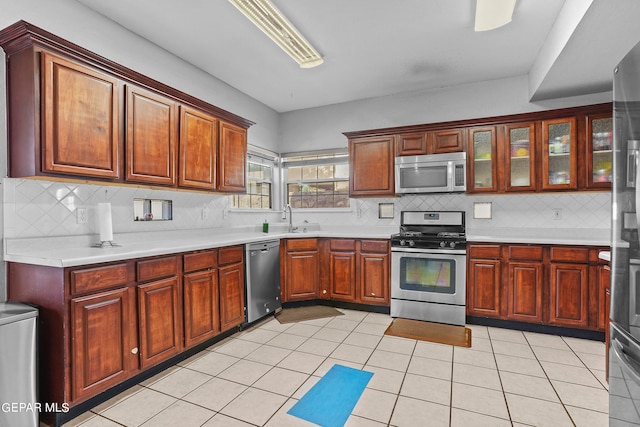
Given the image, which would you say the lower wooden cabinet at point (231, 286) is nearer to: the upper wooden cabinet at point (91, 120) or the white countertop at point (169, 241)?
the white countertop at point (169, 241)

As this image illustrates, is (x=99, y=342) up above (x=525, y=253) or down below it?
below

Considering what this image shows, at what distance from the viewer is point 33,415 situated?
1.79 m

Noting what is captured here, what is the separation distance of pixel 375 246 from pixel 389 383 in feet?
5.92

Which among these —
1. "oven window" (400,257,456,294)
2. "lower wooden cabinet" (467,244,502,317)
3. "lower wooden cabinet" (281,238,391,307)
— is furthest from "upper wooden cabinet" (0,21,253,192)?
"lower wooden cabinet" (467,244,502,317)

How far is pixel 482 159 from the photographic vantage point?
12.4 ft

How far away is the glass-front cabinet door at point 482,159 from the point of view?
371 cm

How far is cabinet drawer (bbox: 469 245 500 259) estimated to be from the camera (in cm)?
339

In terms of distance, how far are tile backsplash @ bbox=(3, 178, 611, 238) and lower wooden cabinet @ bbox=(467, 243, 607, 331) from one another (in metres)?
0.68

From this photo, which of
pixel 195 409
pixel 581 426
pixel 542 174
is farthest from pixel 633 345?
pixel 542 174

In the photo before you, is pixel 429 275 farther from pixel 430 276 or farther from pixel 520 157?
pixel 520 157

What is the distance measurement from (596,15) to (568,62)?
2.48ft

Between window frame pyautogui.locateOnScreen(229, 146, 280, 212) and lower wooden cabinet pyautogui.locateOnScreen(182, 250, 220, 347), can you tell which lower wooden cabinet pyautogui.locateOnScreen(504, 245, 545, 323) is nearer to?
lower wooden cabinet pyautogui.locateOnScreen(182, 250, 220, 347)

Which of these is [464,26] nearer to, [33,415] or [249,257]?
[249,257]

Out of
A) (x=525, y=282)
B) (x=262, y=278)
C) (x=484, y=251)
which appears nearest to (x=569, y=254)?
(x=525, y=282)
